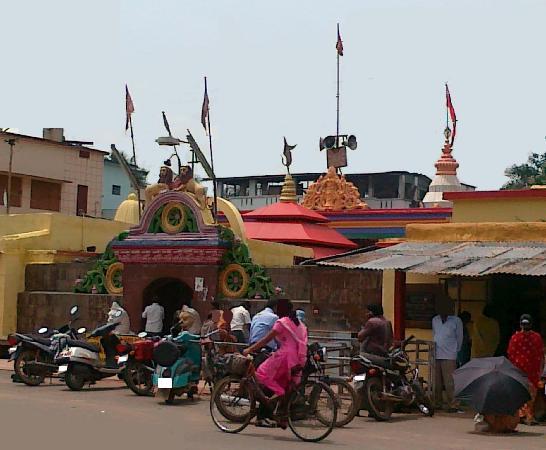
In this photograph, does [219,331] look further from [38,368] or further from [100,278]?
[100,278]

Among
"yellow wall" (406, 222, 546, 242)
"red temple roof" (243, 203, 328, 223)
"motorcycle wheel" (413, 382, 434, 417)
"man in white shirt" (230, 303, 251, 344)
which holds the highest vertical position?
"red temple roof" (243, 203, 328, 223)

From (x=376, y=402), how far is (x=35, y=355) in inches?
257

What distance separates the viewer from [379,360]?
13336mm

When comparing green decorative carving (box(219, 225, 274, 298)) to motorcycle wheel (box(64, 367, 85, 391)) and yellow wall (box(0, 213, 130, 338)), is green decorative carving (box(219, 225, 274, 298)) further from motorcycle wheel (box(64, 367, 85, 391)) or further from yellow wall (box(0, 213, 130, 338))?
yellow wall (box(0, 213, 130, 338))

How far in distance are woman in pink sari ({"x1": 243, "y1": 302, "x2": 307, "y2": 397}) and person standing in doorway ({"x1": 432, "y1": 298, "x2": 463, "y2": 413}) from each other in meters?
3.64

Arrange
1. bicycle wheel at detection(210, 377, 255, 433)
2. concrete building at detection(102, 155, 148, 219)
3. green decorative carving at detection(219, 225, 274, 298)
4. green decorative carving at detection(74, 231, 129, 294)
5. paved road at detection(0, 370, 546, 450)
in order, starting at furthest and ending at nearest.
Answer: concrete building at detection(102, 155, 148, 219) → green decorative carving at detection(74, 231, 129, 294) → green decorative carving at detection(219, 225, 274, 298) → bicycle wheel at detection(210, 377, 255, 433) → paved road at detection(0, 370, 546, 450)

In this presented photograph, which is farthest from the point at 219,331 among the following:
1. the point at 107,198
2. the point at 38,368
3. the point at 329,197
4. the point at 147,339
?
the point at 107,198

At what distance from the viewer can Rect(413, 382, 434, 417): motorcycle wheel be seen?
13820 mm

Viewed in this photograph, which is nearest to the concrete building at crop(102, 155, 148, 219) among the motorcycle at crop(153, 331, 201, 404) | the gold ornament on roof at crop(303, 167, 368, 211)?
the gold ornament on roof at crop(303, 167, 368, 211)

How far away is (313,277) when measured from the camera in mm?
19750

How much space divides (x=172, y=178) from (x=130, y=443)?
11949 mm

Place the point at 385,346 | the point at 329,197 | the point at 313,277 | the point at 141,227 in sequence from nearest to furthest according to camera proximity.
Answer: the point at 385,346, the point at 313,277, the point at 141,227, the point at 329,197

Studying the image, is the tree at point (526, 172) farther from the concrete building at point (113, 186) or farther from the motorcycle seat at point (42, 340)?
the motorcycle seat at point (42, 340)

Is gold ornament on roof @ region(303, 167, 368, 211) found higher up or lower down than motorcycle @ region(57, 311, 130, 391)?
higher up
